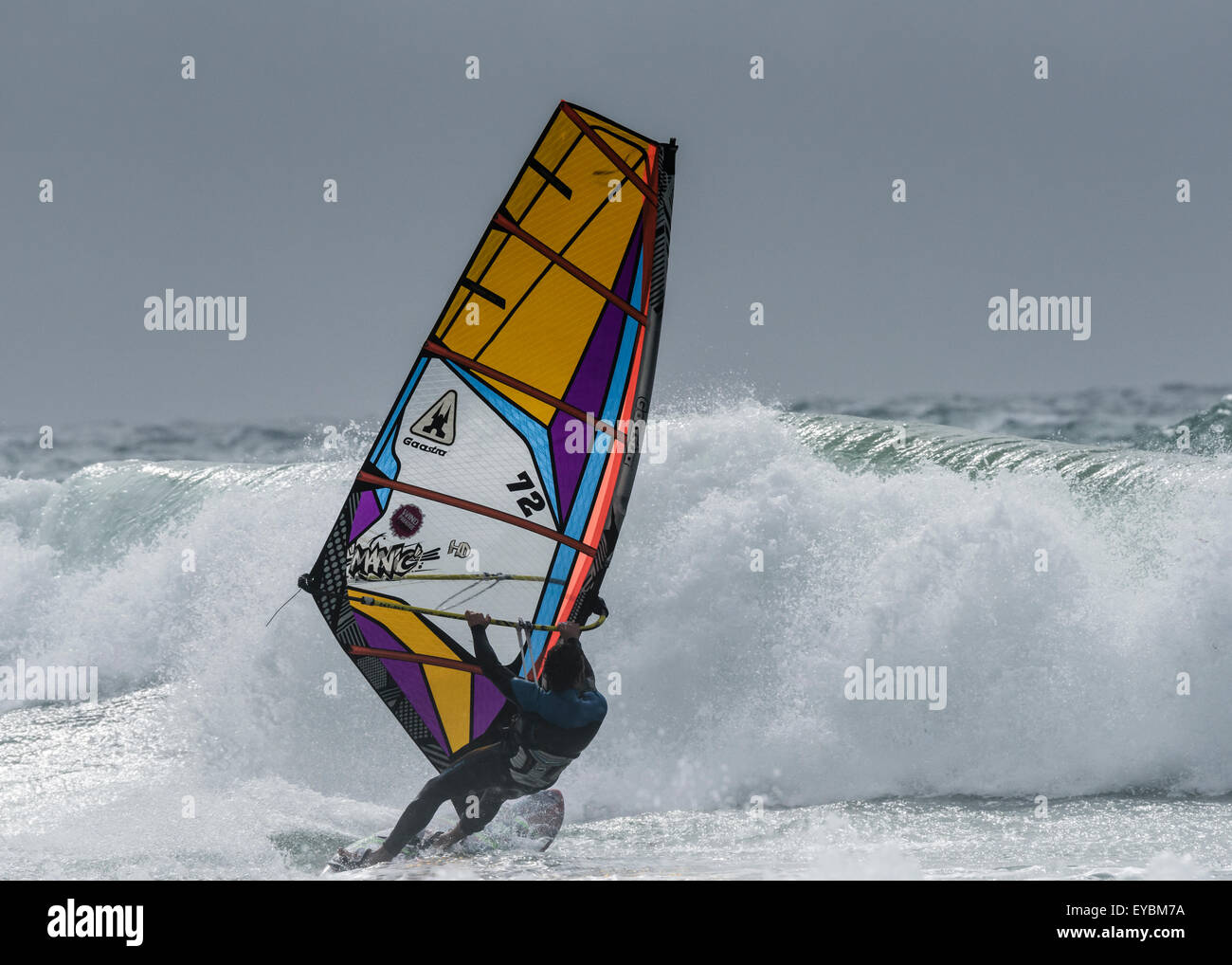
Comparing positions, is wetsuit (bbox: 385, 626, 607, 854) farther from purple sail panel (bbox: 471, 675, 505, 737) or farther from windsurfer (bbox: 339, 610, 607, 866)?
purple sail panel (bbox: 471, 675, 505, 737)

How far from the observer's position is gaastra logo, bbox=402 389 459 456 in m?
5.66

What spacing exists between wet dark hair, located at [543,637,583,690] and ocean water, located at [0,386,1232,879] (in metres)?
0.77

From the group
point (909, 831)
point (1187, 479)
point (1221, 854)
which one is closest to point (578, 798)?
point (909, 831)

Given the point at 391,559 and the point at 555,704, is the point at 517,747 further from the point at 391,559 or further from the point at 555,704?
the point at 391,559

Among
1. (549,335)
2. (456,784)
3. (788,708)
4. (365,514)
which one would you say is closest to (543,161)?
(549,335)

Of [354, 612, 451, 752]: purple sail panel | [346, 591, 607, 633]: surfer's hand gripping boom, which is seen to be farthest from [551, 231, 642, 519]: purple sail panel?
[354, 612, 451, 752]: purple sail panel

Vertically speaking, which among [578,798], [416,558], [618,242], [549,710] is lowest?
[578,798]

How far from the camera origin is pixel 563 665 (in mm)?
5242

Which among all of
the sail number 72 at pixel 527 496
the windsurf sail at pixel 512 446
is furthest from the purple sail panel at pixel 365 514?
the sail number 72 at pixel 527 496

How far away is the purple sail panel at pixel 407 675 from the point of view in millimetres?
5758

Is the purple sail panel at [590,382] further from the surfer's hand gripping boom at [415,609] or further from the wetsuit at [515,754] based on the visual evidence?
the wetsuit at [515,754]
